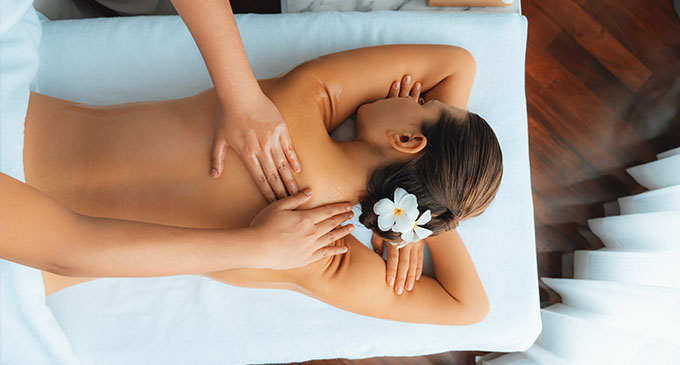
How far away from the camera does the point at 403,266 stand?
108cm

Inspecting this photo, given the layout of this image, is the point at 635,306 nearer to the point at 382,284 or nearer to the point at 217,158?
the point at 382,284

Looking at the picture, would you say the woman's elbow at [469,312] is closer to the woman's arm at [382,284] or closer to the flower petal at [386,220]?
the woman's arm at [382,284]

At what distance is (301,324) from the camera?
118 cm

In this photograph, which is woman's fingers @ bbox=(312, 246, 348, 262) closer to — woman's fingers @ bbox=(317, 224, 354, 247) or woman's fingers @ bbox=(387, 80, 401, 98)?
woman's fingers @ bbox=(317, 224, 354, 247)

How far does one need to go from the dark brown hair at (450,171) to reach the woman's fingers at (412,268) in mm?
236

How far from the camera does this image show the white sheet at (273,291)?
1.15 meters

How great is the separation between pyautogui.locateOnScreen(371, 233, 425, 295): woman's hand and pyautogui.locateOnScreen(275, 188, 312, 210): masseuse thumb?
319 mm

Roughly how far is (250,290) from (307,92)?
59 centimetres

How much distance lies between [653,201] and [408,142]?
3.66 ft

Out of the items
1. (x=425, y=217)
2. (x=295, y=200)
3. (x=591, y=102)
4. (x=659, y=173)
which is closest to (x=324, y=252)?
(x=295, y=200)

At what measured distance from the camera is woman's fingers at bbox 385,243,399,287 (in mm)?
1062

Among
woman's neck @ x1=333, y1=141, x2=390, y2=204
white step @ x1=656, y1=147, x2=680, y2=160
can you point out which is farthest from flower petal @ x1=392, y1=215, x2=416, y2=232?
white step @ x1=656, y1=147, x2=680, y2=160

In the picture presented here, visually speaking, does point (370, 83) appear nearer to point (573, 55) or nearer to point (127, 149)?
point (127, 149)

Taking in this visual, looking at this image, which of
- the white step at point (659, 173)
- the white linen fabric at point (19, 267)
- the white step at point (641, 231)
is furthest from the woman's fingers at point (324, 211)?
the white step at point (659, 173)
